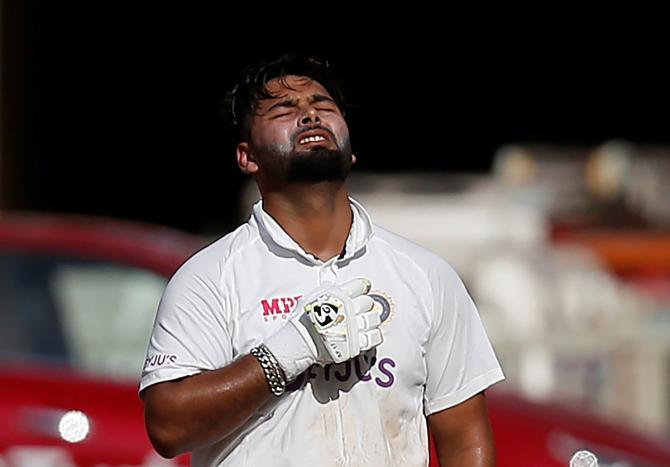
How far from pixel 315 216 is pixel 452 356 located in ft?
1.25

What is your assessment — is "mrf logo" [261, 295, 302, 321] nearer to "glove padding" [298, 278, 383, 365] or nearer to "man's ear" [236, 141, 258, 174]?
"glove padding" [298, 278, 383, 365]

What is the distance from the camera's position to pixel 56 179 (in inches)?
651

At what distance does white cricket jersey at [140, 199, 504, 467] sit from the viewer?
294 centimetres

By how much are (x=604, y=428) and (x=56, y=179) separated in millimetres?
11913

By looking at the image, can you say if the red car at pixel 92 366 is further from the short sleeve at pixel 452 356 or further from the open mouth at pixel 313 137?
the open mouth at pixel 313 137

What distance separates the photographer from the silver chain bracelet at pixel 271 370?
9.33 feet

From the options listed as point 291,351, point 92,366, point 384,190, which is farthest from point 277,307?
point 384,190

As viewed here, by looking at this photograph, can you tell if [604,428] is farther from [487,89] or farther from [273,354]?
[487,89]

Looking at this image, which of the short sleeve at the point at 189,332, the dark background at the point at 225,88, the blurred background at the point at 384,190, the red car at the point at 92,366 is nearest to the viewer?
the short sleeve at the point at 189,332

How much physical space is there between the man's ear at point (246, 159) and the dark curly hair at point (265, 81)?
0.02 meters

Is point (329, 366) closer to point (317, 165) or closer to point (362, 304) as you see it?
point (362, 304)

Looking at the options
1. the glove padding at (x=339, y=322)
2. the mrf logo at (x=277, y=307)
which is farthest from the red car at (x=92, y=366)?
the glove padding at (x=339, y=322)

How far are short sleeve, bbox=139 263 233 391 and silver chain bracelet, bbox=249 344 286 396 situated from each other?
0.12m

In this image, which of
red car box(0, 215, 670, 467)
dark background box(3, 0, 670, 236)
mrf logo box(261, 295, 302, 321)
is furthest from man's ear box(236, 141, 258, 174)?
dark background box(3, 0, 670, 236)
